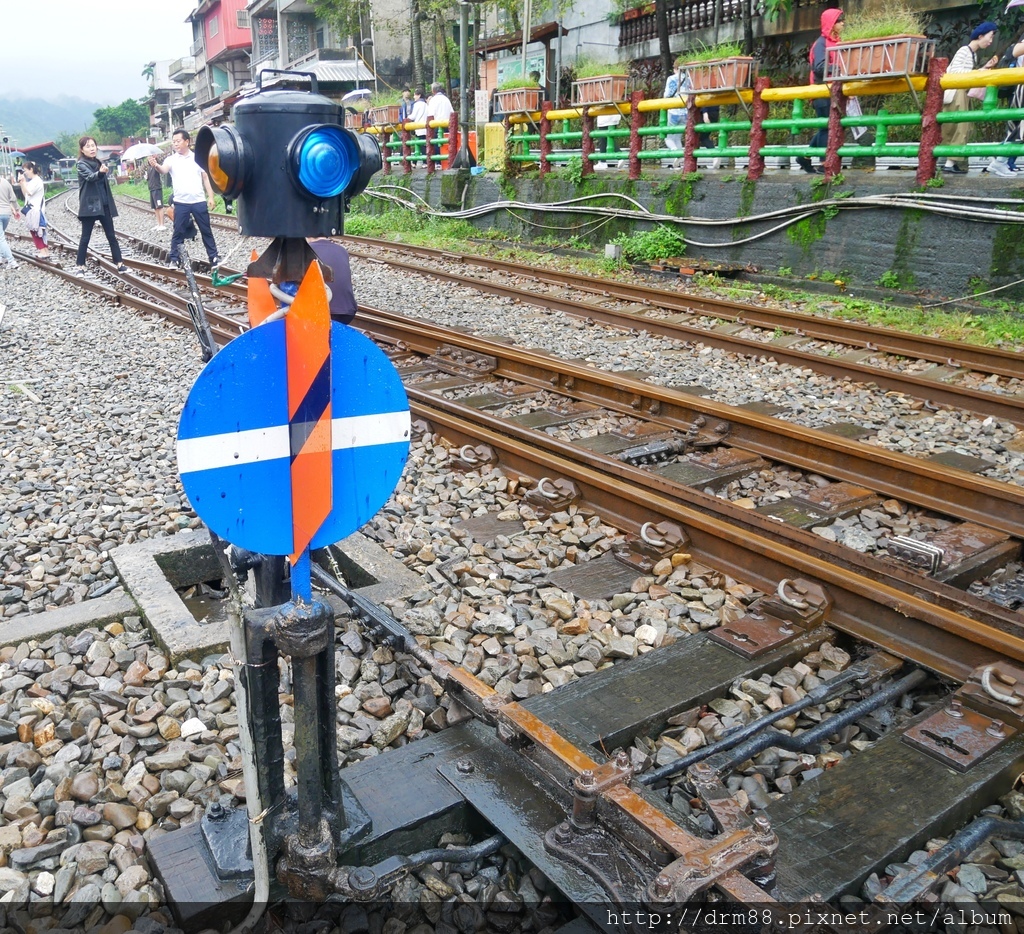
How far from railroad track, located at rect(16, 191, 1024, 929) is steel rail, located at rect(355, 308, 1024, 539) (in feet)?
0.05

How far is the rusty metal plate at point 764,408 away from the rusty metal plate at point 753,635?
2.91 metres

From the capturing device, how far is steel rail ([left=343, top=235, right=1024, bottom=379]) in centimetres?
716

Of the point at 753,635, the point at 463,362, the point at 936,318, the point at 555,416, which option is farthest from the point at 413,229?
the point at 753,635

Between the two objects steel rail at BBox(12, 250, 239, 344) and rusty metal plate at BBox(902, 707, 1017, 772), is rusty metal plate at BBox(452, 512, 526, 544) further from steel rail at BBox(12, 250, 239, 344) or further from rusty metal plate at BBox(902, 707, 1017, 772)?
steel rail at BBox(12, 250, 239, 344)

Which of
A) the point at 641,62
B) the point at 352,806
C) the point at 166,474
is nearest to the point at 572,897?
the point at 352,806

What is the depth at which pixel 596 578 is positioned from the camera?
3.79 meters

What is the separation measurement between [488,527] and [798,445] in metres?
1.93

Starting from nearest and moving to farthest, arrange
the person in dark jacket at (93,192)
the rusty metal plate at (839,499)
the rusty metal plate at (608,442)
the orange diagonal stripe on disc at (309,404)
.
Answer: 1. the orange diagonal stripe on disc at (309,404)
2. the rusty metal plate at (839,499)
3. the rusty metal plate at (608,442)
4. the person in dark jacket at (93,192)

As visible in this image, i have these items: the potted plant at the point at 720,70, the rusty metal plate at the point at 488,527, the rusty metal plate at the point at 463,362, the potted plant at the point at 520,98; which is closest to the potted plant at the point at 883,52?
the potted plant at the point at 720,70

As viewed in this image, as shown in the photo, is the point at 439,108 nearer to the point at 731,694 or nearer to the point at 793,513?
the point at 793,513

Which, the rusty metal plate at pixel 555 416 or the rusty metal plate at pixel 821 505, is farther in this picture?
the rusty metal plate at pixel 555 416

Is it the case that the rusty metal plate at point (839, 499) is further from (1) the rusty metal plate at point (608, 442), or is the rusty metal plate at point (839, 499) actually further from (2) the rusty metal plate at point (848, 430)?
(1) the rusty metal plate at point (608, 442)

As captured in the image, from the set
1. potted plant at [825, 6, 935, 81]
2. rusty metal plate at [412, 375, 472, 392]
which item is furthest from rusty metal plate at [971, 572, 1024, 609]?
potted plant at [825, 6, 935, 81]

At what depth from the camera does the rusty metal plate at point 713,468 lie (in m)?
4.71
